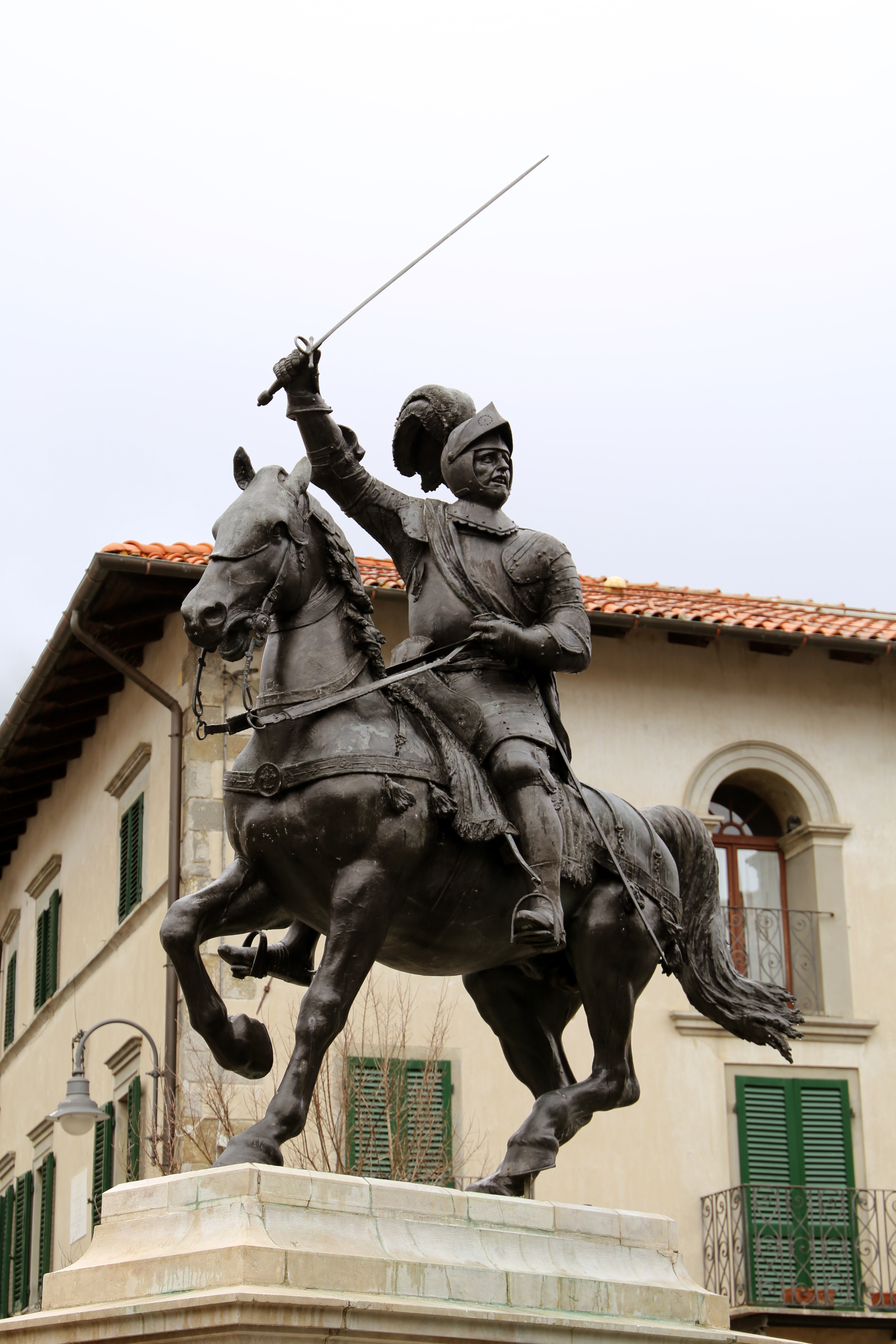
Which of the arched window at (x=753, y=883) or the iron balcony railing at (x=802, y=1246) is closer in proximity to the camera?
the iron balcony railing at (x=802, y=1246)

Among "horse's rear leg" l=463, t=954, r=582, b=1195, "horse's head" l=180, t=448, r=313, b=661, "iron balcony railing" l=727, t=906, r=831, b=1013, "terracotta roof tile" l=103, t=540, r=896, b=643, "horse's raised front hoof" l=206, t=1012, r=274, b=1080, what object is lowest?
"horse's raised front hoof" l=206, t=1012, r=274, b=1080

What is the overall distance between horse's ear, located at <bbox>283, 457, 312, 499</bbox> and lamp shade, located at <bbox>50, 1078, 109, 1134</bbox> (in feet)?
30.0

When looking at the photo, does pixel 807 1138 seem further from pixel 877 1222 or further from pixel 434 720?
pixel 434 720

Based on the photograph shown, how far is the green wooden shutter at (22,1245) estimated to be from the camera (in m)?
22.7

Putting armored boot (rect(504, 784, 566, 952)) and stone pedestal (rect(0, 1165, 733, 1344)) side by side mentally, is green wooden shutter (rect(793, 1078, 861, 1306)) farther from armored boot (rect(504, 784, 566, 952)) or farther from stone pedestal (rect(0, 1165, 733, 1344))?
armored boot (rect(504, 784, 566, 952))

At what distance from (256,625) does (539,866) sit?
1283 mm

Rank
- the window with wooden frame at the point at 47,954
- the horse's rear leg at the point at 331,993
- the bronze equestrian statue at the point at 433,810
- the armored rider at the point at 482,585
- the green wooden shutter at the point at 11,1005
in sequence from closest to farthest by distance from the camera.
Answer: the horse's rear leg at the point at 331,993, the bronze equestrian statue at the point at 433,810, the armored rider at the point at 482,585, the window with wooden frame at the point at 47,954, the green wooden shutter at the point at 11,1005

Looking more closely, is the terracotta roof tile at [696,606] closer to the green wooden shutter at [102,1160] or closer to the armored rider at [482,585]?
the green wooden shutter at [102,1160]

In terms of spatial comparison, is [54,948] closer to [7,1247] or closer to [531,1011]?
[7,1247]

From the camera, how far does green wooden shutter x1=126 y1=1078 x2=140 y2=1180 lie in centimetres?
1823

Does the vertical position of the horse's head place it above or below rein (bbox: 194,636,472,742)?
above

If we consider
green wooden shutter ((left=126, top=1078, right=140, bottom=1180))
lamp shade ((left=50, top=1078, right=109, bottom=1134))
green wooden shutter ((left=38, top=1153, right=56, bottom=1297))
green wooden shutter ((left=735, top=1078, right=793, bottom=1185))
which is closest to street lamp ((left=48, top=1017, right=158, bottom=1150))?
lamp shade ((left=50, top=1078, right=109, bottom=1134))

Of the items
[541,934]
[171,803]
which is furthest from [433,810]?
[171,803]

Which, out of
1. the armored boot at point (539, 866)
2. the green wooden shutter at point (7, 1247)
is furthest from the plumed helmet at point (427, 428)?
the green wooden shutter at point (7, 1247)
